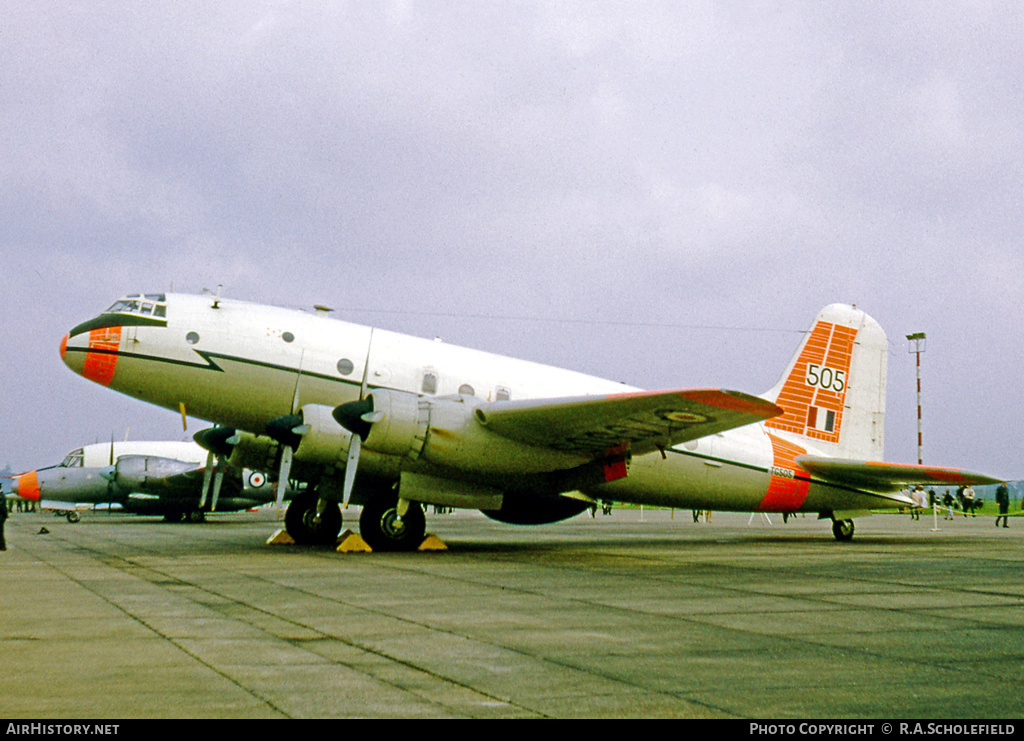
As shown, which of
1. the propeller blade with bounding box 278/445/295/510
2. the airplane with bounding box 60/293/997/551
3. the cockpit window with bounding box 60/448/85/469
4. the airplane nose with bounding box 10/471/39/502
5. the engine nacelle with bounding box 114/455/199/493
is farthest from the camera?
the cockpit window with bounding box 60/448/85/469

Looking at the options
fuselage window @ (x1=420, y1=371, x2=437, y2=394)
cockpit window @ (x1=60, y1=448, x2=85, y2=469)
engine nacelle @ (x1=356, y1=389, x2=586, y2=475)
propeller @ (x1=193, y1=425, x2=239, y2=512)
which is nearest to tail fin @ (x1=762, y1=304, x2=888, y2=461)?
engine nacelle @ (x1=356, y1=389, x2=586, y2=475)

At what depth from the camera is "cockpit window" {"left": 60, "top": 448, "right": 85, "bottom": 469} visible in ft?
118

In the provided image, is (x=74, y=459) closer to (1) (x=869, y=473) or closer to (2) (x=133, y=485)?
(2) (x=133, y=485)

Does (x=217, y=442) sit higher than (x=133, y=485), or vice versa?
(x=217, y=442)

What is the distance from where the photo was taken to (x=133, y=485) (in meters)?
33.7

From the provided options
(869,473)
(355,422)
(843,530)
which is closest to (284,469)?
(355,422)

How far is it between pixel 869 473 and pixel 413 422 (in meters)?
11.5

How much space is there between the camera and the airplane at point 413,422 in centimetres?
1412

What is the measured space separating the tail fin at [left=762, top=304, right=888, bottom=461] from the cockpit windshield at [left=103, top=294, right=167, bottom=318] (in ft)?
46.5

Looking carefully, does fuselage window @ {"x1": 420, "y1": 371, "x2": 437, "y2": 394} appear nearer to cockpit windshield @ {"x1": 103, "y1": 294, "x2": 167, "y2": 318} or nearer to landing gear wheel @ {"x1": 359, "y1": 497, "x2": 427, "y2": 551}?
landing gear wheel @ {"x1": 359, "y1": 497, "x2": 427, "y2": 551}

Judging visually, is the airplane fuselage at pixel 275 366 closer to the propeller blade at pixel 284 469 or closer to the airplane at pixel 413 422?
the airplane at pixel 413 422

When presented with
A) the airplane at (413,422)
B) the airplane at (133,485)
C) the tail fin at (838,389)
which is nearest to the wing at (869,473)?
the airplane at (413,422)

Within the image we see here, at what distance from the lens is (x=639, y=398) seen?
42.8ft

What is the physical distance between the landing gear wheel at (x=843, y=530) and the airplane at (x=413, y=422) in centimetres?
191
